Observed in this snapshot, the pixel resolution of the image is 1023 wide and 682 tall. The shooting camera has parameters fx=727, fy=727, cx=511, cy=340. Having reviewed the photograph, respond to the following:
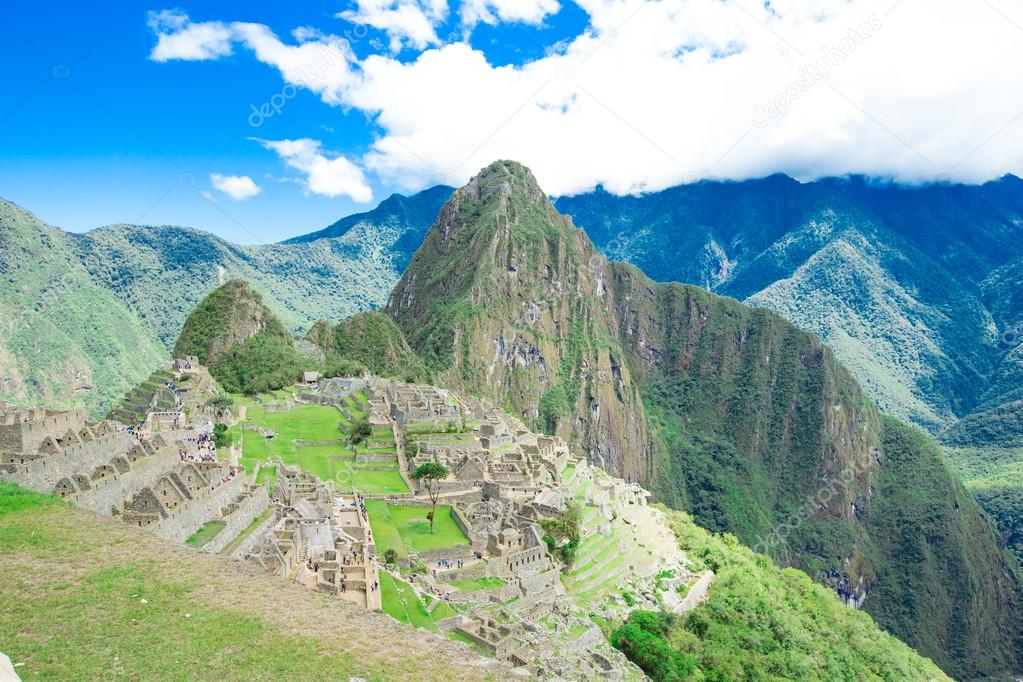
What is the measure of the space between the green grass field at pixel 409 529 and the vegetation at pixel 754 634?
9732 millimetres

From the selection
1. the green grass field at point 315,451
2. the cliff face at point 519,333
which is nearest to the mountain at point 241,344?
the green grass field at point 315,451

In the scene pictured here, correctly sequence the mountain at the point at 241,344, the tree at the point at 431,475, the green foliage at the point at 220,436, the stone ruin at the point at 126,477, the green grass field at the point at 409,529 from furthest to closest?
the mountain at the point at 241,344 → the tree at the point at 431,475 → the green foliage at the point at 220,436 → the green grass field at the point at 409,529 → the stone ruin at the point at 126,477

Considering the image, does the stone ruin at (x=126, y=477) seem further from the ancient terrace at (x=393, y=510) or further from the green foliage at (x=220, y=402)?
the green foliage at (x=220, y=402)

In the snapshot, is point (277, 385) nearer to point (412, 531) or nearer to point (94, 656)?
point (412, 531)

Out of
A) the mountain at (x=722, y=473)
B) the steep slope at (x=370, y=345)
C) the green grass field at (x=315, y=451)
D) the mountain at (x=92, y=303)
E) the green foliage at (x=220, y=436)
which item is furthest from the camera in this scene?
the mountain at (x=722, y=473)

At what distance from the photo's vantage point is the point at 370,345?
127 meters

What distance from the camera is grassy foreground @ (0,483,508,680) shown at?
13.9m

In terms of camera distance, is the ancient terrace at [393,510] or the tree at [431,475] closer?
the ancient terrace at [393,510]

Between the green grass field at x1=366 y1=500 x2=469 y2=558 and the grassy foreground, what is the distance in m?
16.0

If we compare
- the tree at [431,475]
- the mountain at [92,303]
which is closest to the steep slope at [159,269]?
the mountain at [92,303]

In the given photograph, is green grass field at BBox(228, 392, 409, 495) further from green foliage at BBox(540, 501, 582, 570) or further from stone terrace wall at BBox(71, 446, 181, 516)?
green foliage at BBox(540, 501, 582, 570)

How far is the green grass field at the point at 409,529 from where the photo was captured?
34531mm

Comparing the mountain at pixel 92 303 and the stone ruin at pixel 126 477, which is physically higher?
the mountain at pixel 92 303

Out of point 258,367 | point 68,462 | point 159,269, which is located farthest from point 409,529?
point 159,269
